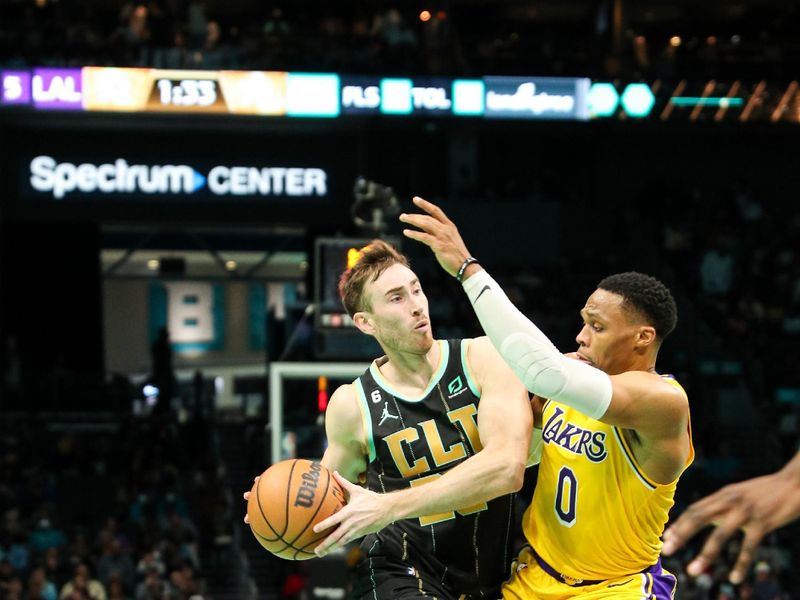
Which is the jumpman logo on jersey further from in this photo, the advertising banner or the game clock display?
the advertising banner

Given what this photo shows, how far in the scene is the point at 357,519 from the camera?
505 centimetres

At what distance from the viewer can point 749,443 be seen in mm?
20531

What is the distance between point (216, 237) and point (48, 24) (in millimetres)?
8282

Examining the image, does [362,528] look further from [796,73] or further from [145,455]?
[796,73]

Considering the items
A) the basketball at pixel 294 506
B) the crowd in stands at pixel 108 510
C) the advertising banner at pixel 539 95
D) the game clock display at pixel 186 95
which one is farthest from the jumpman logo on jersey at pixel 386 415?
the advertising banner at pixel 539 95

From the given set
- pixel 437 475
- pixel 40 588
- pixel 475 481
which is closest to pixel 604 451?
pixel 475 481

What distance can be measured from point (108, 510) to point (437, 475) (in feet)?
50.6

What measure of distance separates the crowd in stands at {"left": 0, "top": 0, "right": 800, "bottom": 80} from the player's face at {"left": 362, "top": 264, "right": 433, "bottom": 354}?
16.2 m

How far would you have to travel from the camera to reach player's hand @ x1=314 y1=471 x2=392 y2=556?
16.5 feet

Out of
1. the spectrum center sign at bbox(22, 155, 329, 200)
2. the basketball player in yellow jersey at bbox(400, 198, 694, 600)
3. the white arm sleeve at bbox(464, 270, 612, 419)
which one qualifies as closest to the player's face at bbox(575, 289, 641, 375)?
the basketball player in yellow jersey at bbox(400, 198, 694, 600)

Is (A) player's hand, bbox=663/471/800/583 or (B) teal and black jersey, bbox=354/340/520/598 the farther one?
(B) teal and black jersey, bbox=354/340/520/598

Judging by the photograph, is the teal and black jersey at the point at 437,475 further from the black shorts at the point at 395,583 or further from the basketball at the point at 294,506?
the basketball at the point at 294,506

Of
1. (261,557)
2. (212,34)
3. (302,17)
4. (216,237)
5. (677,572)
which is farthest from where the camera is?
(216,237)

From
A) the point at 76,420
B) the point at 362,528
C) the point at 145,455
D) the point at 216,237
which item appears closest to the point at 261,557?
the point at 145,455
